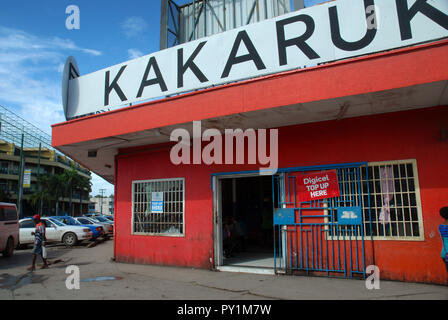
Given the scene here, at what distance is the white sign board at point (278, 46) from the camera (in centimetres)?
609

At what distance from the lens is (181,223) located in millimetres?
A: 8570

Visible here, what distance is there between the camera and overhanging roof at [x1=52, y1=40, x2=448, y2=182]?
17.3 feet

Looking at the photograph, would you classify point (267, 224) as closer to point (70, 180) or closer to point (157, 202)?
point (157, 202)

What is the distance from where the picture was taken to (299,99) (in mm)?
5941

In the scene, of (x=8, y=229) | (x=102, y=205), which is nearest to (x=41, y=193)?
(x=8, y=229)

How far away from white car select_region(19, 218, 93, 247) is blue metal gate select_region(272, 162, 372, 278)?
35.7ft

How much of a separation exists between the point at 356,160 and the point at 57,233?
1358cm

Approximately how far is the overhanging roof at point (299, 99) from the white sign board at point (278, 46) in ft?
2.68

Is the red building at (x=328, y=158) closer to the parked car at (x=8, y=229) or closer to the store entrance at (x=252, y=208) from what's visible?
the store entrance at (x=252, y=208)

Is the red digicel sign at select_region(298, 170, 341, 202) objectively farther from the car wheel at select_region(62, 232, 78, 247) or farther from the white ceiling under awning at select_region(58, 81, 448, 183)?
the car wheel at select_region(62, 232, 78, 247)

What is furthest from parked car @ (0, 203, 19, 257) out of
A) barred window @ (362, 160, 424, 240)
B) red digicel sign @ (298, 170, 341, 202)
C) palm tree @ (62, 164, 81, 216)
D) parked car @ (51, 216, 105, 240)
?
palm tree @ (62, 164, 81, 216)

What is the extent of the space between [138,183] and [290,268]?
4.92 m
